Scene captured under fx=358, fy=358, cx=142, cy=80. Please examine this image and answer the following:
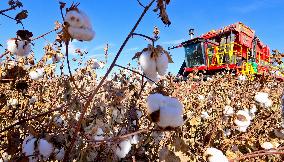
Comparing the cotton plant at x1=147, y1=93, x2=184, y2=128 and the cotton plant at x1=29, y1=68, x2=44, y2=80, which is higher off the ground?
the cotton plant at x1=29, y1=68, x2=44, y2=80

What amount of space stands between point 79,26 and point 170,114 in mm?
510

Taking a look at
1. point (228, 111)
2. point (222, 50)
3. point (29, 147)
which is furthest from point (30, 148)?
point (222, 50)

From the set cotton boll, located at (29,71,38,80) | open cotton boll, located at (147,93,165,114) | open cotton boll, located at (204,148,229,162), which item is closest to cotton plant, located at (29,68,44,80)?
cotton boll, located at (29,71,38,80)

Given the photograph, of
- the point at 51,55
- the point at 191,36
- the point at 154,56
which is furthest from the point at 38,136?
the point at 191,36

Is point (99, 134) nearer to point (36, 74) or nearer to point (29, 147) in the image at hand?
point (29, 147)

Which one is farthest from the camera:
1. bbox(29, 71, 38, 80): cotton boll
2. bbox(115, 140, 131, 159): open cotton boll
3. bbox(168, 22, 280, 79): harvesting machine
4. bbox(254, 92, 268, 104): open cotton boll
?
bbox(168, 22, 280, 79): harvesting machine

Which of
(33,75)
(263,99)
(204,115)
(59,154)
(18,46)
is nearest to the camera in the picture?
(18,46)

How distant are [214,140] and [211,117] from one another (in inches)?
40.1

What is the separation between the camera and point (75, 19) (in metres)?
1.40

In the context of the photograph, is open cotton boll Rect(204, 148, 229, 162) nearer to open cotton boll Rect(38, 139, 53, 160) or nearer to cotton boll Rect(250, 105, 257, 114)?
Result: open cotton boll Rect(38, 139, 53, 160)

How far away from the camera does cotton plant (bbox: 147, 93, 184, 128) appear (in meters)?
1.23

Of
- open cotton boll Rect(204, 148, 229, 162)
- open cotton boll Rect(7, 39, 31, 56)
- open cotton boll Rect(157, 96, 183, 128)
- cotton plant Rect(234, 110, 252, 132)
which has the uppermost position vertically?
open cotton boll Rect(7, 39, 31, 56)

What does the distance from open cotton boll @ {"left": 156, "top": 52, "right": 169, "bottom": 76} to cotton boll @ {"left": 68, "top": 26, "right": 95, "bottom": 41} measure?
276mm

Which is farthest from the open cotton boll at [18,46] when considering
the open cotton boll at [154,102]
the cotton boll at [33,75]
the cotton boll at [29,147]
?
the cotton boll at [33,75]
